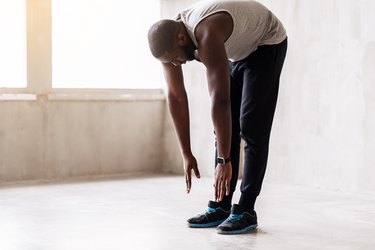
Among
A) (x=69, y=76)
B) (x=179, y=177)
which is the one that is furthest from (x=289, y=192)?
(x=69, y=76)

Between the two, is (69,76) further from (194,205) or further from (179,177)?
(194,205)

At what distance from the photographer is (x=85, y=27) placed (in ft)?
18.2

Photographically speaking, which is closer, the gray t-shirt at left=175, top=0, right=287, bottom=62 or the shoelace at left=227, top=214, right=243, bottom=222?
the gray t-shirt at left=175, top=0, right=287, bottom=62

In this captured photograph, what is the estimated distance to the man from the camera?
107 inches

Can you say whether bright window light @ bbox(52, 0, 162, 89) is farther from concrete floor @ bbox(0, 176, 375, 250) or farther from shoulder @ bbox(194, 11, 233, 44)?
shoulder @ bbox(194, 11, 233, 44)

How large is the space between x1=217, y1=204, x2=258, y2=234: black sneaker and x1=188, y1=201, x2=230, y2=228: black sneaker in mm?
112

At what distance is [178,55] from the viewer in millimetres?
2805

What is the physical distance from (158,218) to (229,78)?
3.58ft

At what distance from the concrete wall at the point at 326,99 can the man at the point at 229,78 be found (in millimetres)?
1643

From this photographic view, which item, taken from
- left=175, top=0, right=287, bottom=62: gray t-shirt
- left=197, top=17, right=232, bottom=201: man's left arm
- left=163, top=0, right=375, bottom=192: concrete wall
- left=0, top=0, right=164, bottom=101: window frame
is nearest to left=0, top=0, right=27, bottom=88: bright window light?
left=0, top=0, right=164, bottom=101: window frame

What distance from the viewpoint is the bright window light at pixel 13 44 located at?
511cm

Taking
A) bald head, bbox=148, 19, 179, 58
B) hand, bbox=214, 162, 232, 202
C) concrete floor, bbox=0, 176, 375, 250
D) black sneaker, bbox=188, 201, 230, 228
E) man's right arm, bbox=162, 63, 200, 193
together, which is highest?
bald head, bbox=148, 19, 179, 58

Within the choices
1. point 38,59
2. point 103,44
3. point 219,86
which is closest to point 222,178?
point 219,86

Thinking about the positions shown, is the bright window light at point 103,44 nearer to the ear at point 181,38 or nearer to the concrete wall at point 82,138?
Result: the concrete wall at point 82,138
